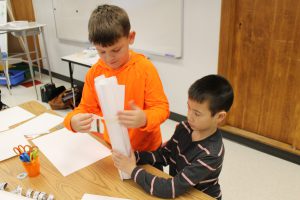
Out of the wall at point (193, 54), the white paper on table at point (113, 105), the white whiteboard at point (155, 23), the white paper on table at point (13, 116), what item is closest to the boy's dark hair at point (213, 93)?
the white paper on table at point (113, 105)

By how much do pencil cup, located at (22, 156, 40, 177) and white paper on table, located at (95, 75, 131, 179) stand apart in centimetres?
30

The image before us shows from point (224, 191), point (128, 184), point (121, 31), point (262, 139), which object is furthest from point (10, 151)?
point (262, 139)

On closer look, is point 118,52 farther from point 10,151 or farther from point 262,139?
point 262,139

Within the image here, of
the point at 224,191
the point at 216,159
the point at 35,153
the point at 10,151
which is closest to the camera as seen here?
the point at 216,159

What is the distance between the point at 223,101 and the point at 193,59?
6.13ft

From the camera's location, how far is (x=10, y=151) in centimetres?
124

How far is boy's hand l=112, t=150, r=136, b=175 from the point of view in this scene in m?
1.02

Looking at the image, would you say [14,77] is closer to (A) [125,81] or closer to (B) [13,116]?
(B) [13,116]

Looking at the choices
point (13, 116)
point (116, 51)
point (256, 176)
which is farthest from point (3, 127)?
point (256, 176)

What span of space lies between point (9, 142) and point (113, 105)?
68 cm

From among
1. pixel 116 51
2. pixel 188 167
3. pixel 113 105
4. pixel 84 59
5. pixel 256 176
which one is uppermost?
pixel 116 51

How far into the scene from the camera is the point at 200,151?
1.02 meters

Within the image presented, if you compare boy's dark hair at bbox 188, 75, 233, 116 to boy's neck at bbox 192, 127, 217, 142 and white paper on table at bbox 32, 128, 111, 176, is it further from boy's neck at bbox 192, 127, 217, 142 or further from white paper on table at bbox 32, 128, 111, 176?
white paper on table at bbox 32, 128, 111, 176

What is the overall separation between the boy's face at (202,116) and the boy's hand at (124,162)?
26 cm
